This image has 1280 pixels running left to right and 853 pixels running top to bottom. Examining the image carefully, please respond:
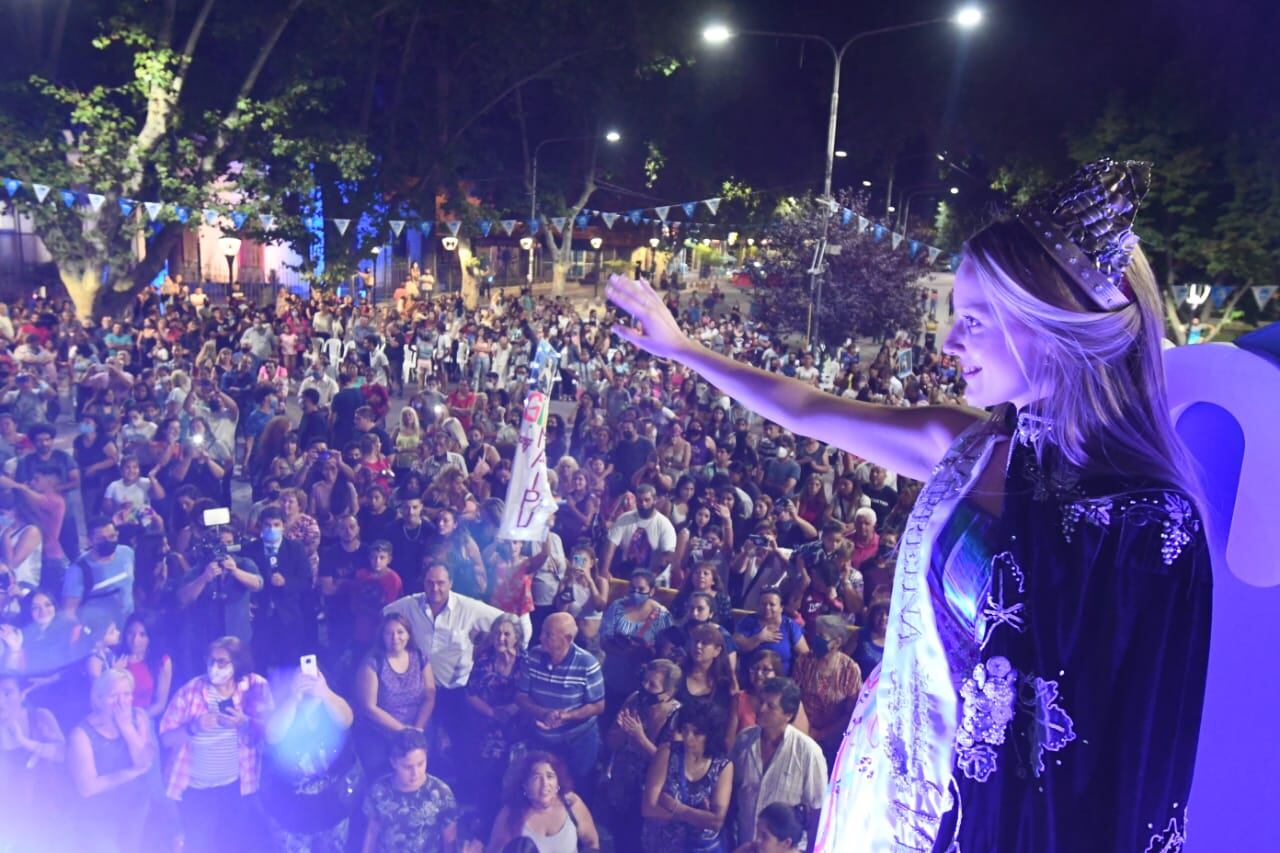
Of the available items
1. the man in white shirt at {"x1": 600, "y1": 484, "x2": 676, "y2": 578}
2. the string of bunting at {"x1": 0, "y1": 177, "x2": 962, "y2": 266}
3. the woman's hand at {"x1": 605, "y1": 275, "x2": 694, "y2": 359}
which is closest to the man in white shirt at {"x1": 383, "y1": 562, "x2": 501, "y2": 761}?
the man in white shirt at {"x1": 600, "y1": 484, "x2": 676, "y2": 578}

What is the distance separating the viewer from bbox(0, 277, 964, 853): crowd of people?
3.73 meters

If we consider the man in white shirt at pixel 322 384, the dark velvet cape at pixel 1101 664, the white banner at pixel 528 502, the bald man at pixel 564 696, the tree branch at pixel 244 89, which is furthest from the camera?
the tree branch at pixel 244 89

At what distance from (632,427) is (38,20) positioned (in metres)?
9.36

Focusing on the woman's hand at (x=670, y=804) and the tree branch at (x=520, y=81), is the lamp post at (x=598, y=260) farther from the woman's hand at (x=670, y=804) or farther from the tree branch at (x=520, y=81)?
the woman's hand at (x=670, y=804)

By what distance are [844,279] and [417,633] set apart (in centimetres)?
982

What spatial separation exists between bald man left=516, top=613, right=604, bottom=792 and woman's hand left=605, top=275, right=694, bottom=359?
278cm

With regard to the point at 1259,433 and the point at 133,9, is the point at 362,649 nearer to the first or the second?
the point at 1259,433

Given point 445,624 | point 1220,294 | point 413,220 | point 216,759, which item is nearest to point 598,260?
point 413,220

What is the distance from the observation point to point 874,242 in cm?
1290

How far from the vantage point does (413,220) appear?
14062 millimetres

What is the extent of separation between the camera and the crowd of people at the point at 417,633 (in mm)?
3729

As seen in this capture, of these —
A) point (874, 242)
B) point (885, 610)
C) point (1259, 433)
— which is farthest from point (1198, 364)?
point (874, 242)

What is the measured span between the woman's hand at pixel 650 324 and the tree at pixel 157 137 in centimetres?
1108

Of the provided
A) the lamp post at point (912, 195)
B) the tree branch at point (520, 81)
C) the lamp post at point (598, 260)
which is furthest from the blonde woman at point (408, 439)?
the lamp post at point (598, 260)
